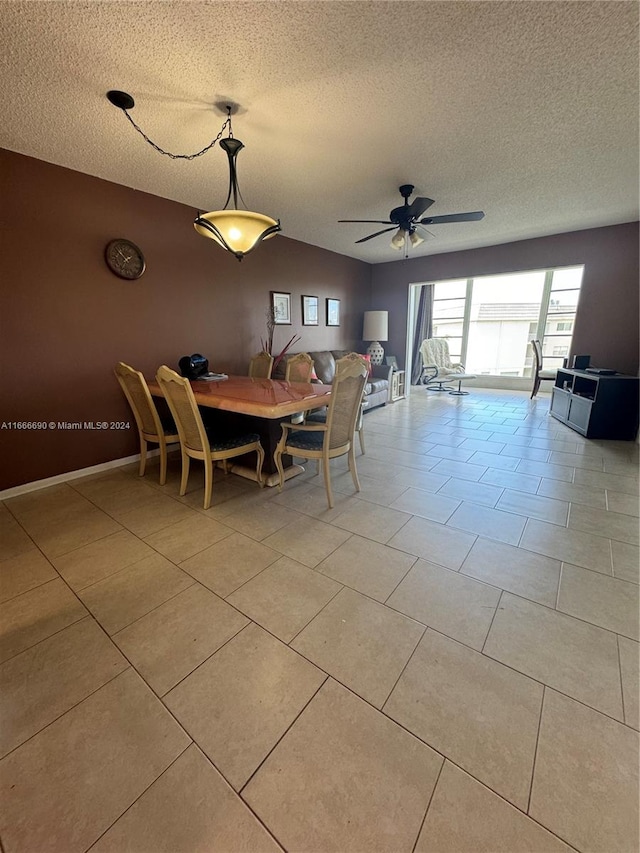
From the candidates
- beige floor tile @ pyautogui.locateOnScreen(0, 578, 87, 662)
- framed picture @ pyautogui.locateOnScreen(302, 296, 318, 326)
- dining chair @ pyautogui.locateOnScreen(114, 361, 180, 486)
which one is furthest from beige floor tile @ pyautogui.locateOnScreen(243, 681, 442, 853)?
framed picture @ pyautogui.locateOnScreen(302, 296, 318, 326)

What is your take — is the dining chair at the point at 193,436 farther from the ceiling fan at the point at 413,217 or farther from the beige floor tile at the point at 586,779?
the ceiling fan at the point at 413,217

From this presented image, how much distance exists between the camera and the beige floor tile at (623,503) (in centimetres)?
239

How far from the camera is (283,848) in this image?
2.76ft

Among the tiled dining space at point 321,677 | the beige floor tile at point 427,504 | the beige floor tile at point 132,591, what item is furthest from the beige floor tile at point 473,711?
the beige floor tile at point 132,591

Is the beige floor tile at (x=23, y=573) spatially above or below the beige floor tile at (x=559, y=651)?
below

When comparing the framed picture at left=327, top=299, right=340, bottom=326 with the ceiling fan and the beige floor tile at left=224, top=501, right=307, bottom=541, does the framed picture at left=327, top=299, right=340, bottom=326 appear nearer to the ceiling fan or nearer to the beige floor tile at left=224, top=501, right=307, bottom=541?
the ceiling fan

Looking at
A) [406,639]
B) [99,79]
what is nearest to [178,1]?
[99,79]

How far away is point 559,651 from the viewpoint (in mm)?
1361

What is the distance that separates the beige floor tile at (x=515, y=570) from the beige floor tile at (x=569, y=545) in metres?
0.08

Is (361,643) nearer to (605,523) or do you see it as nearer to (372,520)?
(372,520)

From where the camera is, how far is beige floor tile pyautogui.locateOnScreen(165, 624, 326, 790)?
3.45ft

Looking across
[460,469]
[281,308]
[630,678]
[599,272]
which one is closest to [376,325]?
[281,308]

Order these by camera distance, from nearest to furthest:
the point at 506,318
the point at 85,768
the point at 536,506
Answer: the point at 85,768 → the point at 536,506 → the point at 506,318

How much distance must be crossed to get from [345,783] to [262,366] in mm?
3528
